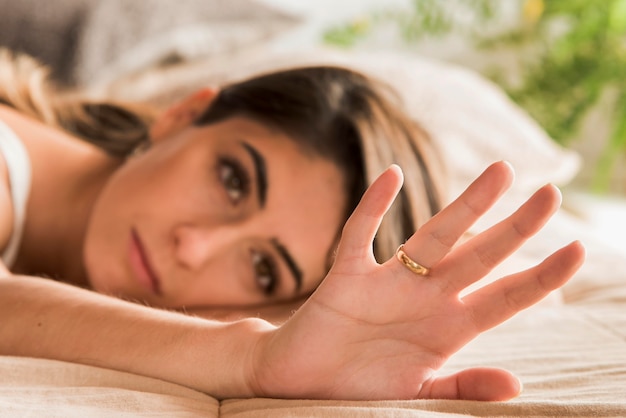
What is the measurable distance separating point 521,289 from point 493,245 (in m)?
0.04

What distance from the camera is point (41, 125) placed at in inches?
50.1

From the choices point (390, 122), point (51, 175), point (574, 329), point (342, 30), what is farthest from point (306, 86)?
point (342, 30)

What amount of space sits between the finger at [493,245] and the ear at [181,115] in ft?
2.33

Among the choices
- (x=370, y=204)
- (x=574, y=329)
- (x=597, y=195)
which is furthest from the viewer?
(x=597, y=195)

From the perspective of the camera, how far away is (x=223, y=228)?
0.93m

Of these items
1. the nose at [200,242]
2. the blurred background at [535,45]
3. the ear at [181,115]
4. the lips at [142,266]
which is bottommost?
the blurred background at [535,45]

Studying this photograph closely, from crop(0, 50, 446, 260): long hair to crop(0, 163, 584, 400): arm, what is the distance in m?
0.39

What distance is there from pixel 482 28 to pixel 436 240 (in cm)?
214

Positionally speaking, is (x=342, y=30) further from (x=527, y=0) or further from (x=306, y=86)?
(x=306, y=86)

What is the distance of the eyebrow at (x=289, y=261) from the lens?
0.94 metres

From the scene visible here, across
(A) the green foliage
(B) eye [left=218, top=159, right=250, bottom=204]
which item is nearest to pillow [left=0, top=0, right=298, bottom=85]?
(A) the green foliage

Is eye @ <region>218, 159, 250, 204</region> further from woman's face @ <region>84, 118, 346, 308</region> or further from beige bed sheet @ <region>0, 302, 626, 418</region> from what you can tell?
beige bed sheet @ <region>0, 302, 626, 418</region>

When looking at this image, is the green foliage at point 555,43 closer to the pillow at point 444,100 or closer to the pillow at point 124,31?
the pillow at point 124,31

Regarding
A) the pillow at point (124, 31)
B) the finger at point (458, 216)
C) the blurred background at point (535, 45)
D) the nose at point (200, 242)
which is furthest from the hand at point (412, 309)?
the blurred background at point (535, 45)
